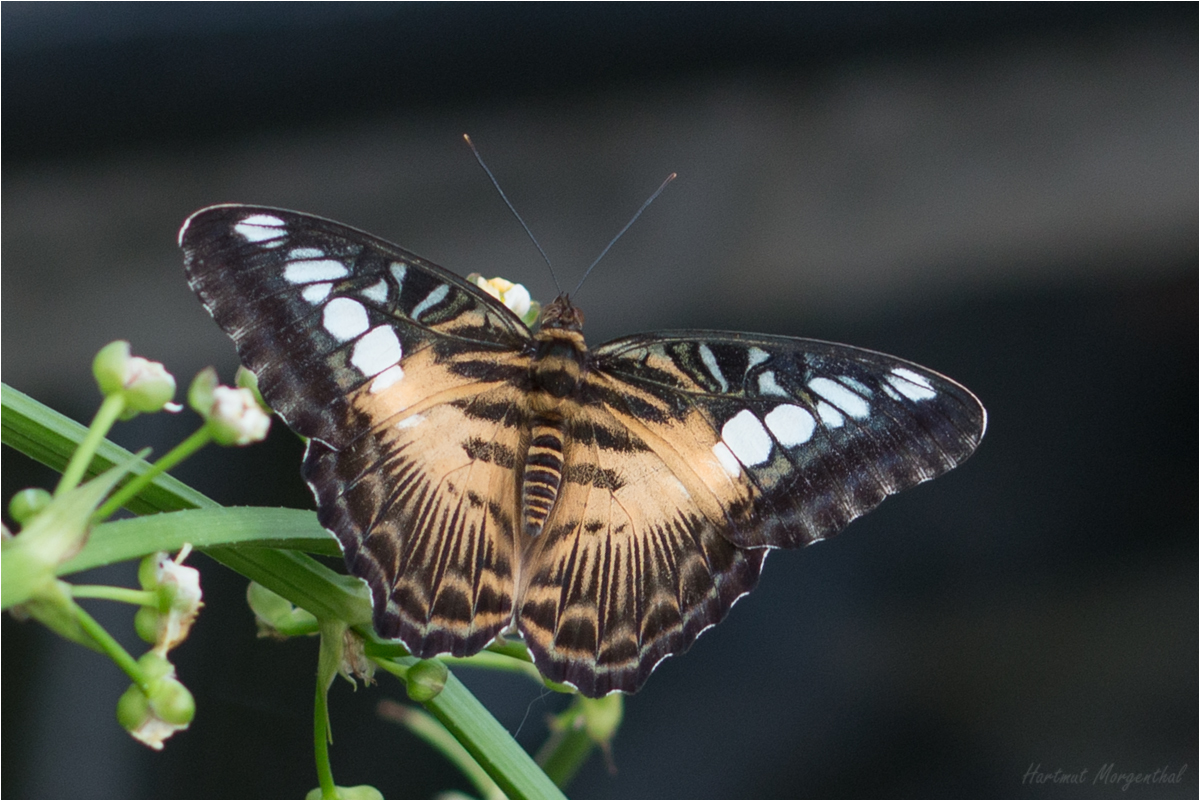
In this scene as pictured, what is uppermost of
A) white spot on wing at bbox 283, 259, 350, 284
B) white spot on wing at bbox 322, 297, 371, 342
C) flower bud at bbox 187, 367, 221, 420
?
white spot on wing at bbox 283, 259, 350, 284

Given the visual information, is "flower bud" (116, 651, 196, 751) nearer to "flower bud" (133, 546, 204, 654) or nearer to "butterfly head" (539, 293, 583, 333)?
"flower bud" (133, 546, 204, 654)

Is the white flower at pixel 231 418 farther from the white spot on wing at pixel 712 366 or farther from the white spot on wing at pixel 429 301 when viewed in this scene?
the white spot on wing at pixel 712 366

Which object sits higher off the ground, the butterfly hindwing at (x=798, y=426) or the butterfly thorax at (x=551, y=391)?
the butterfly thorax at (x=551, y=391)

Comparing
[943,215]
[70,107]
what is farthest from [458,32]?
[943,215]

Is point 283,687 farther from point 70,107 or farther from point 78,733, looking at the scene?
point 70,107

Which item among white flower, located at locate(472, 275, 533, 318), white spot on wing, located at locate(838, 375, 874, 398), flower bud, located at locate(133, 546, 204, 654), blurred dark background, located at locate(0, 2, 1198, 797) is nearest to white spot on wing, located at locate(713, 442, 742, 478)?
white spot on wing, located at locate(838, 375, 874, 398)

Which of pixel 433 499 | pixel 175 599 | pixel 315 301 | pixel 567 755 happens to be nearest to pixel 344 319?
pixel 315 301

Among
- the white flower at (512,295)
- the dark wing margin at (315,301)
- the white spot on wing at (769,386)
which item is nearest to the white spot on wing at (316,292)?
the dark wing margin at (315,301)
